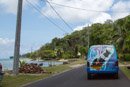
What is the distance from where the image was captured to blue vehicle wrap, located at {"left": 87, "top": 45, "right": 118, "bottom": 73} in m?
25.6

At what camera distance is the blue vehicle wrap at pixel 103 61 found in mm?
25562

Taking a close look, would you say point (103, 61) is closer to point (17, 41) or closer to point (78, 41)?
point (17, 41)

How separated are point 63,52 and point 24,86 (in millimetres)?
118843

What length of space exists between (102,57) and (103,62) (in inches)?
15.4

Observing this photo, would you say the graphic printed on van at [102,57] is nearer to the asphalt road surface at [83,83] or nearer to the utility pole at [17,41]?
the asphalt road surface at [83,83]

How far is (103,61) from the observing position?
84.5 ft

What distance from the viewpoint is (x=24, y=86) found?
21422 mm

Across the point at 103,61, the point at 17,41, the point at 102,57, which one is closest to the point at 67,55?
the point at 17,41

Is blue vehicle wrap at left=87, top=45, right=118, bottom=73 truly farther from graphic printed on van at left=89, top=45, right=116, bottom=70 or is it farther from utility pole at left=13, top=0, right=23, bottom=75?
utility pole at left=13, top=0, right=23, bottom=75

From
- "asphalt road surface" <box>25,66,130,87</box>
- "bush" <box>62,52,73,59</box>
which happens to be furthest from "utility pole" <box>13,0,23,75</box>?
"bush" <box>62,52,73,59</box>

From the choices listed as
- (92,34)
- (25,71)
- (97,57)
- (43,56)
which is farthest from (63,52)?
(97,57)

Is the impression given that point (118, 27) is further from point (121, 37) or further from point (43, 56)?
point (43, 56)

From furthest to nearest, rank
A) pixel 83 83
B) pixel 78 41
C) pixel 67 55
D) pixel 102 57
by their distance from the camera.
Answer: pixel 78 41, pixel 67 55, pixel 102 57, pixel 83 83

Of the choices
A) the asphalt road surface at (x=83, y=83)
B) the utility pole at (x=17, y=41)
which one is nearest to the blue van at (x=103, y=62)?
→ the asphalt road surface at (x=83, y=83)
